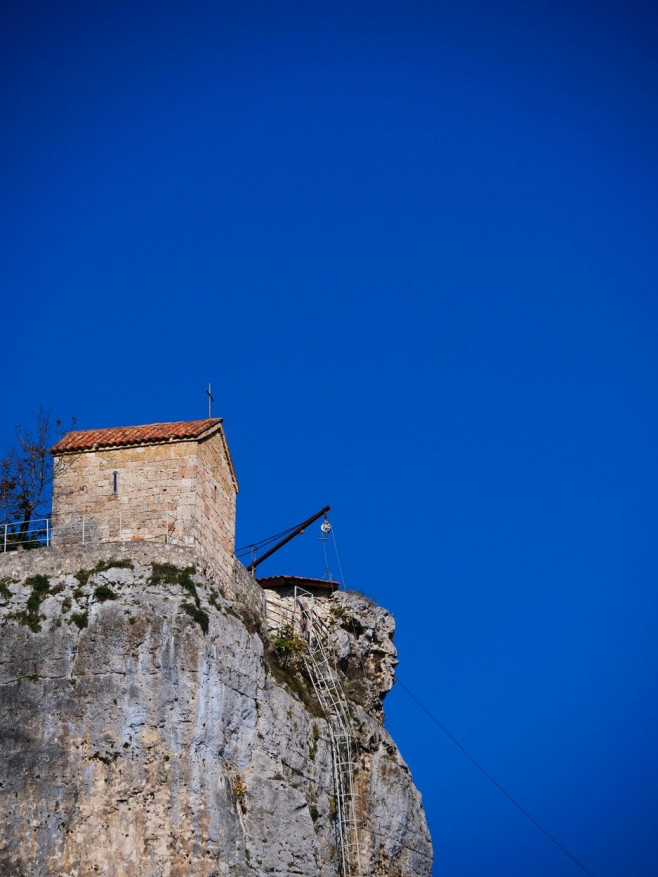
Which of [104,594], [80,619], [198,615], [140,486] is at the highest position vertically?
[140,486]

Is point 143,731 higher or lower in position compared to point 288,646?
lower

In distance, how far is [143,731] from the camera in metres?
39.9

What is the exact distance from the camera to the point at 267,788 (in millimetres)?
43125

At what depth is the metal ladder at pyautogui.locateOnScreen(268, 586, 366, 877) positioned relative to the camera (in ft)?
160

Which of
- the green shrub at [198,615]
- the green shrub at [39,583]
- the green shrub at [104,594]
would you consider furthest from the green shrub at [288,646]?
the green shrub at [39,583]

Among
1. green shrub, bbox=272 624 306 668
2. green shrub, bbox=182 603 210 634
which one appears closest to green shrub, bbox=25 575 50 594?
green shrub, bbox=182 603 210 634

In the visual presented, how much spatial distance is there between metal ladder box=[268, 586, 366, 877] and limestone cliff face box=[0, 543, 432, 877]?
1.98m

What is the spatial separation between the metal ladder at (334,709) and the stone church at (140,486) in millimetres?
7214

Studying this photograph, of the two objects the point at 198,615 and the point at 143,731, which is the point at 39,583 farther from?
the point at 143,731

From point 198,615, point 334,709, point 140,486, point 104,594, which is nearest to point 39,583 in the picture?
point 104,594

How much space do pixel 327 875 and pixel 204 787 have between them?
24.9 ft

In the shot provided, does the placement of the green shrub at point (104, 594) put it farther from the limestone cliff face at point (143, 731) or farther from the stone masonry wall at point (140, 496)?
the stone masonry wall at point (140, 496)

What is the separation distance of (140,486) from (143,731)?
8.60 m

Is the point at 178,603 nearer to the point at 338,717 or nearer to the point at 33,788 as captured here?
the point at 33,788
